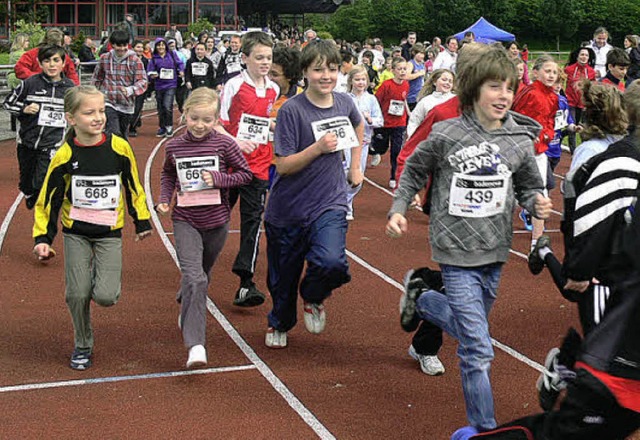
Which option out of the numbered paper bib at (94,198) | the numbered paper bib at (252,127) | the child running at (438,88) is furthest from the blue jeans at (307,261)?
the child running at (438,88)

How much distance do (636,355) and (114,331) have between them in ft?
15.1

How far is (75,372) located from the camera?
6.47 meters

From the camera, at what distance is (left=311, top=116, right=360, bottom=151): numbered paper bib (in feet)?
21.2

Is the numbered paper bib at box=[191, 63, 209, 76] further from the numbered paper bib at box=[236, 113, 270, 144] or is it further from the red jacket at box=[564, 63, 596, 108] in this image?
the numbered paper bib at box=[236, 113, 270, 144]

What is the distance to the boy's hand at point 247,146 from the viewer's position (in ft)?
25.4

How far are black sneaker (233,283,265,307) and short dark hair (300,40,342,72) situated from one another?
2.16 metres

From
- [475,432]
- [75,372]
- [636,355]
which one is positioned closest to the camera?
[636,355]

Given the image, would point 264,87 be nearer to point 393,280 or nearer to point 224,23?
point 393,280

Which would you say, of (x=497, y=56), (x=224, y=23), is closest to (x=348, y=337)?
(x=497, y=56)

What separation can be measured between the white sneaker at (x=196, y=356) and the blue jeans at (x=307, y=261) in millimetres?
725

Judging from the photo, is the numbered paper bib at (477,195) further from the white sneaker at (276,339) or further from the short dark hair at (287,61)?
the short dark hair at (287,61)

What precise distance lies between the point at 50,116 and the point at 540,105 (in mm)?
5023

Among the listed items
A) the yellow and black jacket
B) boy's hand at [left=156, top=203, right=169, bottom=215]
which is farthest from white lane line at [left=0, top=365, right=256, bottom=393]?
boy's hand at [left=156, top=203, right=169, bottom=215]

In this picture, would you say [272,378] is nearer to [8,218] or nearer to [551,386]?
[551,386]
